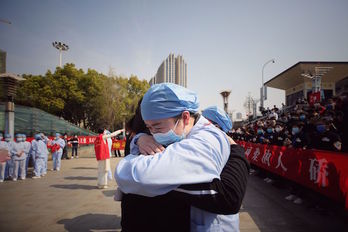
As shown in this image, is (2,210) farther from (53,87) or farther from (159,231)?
(53,87)

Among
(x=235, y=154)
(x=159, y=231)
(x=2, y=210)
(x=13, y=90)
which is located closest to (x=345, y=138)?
(x=235, y=154)

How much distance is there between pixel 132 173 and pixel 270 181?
7.84 meters

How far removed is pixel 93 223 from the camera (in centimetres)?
399

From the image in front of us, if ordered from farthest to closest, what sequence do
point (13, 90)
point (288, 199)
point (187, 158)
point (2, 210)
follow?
point (13, 90)
point (288, 199)
point (2, 210)
point (187, 158)

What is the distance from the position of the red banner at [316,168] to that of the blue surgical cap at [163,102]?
12.0 feet

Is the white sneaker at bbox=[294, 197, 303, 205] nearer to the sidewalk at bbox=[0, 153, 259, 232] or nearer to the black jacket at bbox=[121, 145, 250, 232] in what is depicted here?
the sidewalk at bbox=[0, 153, 259, 232]

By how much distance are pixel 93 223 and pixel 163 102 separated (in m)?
3.98

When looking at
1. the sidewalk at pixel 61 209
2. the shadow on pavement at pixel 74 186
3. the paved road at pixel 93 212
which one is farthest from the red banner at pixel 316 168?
the shadow on pavement at pixel 74 186

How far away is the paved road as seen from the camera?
379cm

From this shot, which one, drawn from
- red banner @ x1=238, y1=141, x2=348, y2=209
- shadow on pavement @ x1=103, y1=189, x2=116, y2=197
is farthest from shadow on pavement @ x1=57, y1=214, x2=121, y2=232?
red banner @ x1=238, y1=141, x2=348, y2=209

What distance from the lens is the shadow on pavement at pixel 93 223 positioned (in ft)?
12.4

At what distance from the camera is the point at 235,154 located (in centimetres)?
109

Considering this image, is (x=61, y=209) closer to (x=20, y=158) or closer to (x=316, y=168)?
(x=20, y=158)

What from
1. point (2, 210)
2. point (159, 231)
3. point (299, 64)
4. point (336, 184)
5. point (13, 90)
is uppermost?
point (299, 64)
